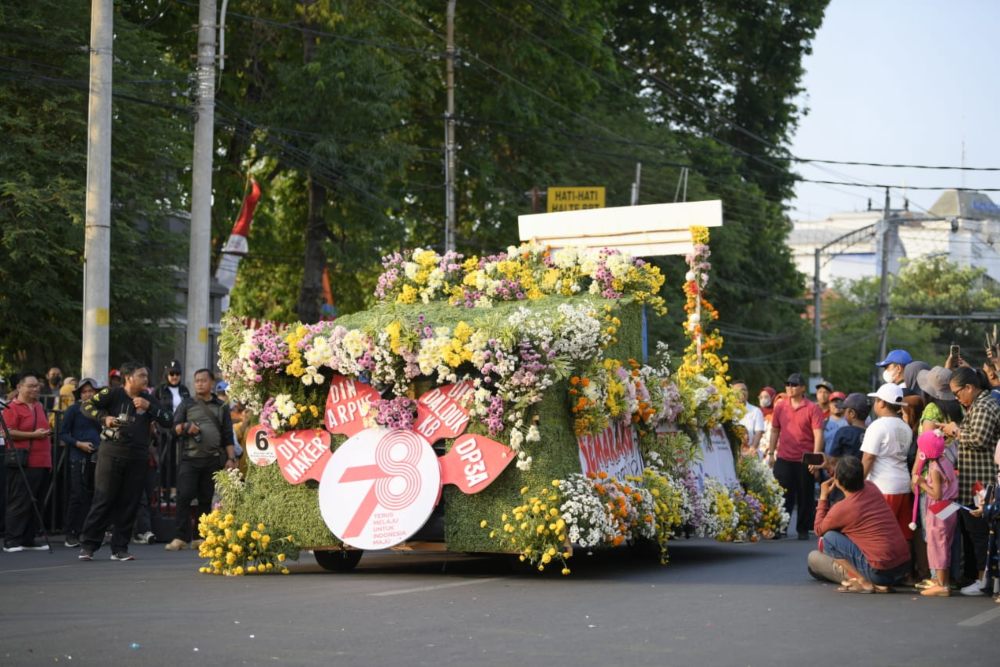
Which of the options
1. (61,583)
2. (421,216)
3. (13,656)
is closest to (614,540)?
(61,583)

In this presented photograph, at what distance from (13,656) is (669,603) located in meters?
4.57

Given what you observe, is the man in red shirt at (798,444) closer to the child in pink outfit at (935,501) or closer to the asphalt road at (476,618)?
the asphalt road at (476,618)

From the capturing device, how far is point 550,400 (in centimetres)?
1284

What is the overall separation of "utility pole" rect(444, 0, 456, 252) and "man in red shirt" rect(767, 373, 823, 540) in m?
18.7

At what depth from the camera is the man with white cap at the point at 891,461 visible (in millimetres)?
13141

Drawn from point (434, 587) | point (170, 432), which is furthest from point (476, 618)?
point (170, 432)

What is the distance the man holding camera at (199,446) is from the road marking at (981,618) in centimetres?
828

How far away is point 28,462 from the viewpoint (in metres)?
16.9

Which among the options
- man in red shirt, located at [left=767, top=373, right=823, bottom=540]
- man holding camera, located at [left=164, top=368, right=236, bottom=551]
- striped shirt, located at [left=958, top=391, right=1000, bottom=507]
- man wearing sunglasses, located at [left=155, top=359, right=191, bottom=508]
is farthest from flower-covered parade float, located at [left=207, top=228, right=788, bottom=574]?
man wearing sunglasses, located at [left=155, top=359, right=191, bottom=508]

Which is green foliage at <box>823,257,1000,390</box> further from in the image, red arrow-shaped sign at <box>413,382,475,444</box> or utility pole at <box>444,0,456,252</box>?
red arrow-shaped sign at <box>413,382,475,444</box>

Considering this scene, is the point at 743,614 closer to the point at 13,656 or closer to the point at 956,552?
the point at 956,552

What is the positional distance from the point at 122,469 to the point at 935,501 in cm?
724

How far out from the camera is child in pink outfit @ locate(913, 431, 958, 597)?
40.0 feet

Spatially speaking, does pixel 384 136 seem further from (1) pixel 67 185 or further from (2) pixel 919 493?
(2) pixel 919 493
